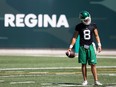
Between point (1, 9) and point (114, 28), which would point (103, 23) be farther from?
point (1, 9)

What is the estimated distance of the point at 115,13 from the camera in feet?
84.7

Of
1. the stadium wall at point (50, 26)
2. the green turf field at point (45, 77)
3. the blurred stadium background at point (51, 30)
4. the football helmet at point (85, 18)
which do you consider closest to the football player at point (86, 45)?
the football helmet at point (85, 18)

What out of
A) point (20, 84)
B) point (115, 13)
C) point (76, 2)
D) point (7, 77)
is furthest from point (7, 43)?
point (20, 84)

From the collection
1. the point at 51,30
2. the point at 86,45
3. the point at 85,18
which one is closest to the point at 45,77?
the point at 86,45

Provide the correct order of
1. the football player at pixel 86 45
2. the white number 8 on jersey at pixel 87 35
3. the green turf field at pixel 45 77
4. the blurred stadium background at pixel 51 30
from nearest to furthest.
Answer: the football player at pixel 86 45 → the white number 8 on jersey at pixel 87 35 → the green turf field at pixel 45 77 → the blurred stadium background at pixel 51 30

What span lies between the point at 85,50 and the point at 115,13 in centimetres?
1472

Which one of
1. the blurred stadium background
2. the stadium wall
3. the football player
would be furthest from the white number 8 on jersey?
the stadium wall

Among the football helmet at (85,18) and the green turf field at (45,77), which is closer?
the football helmet at (85,18)

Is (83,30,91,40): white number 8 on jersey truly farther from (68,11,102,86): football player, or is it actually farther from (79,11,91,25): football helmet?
(79,11,91,25): football helmet

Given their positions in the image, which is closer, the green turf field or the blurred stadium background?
the green turf field

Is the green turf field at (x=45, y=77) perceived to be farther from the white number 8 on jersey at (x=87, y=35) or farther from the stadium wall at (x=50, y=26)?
the stadium wall at (x=50, y=26)

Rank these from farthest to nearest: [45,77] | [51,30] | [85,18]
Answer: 1. [51,30]
2. [45,77]
3. [85,18]

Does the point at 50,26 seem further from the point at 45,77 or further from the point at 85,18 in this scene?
the point at 85,18

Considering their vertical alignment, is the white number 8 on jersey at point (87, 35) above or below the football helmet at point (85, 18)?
below
